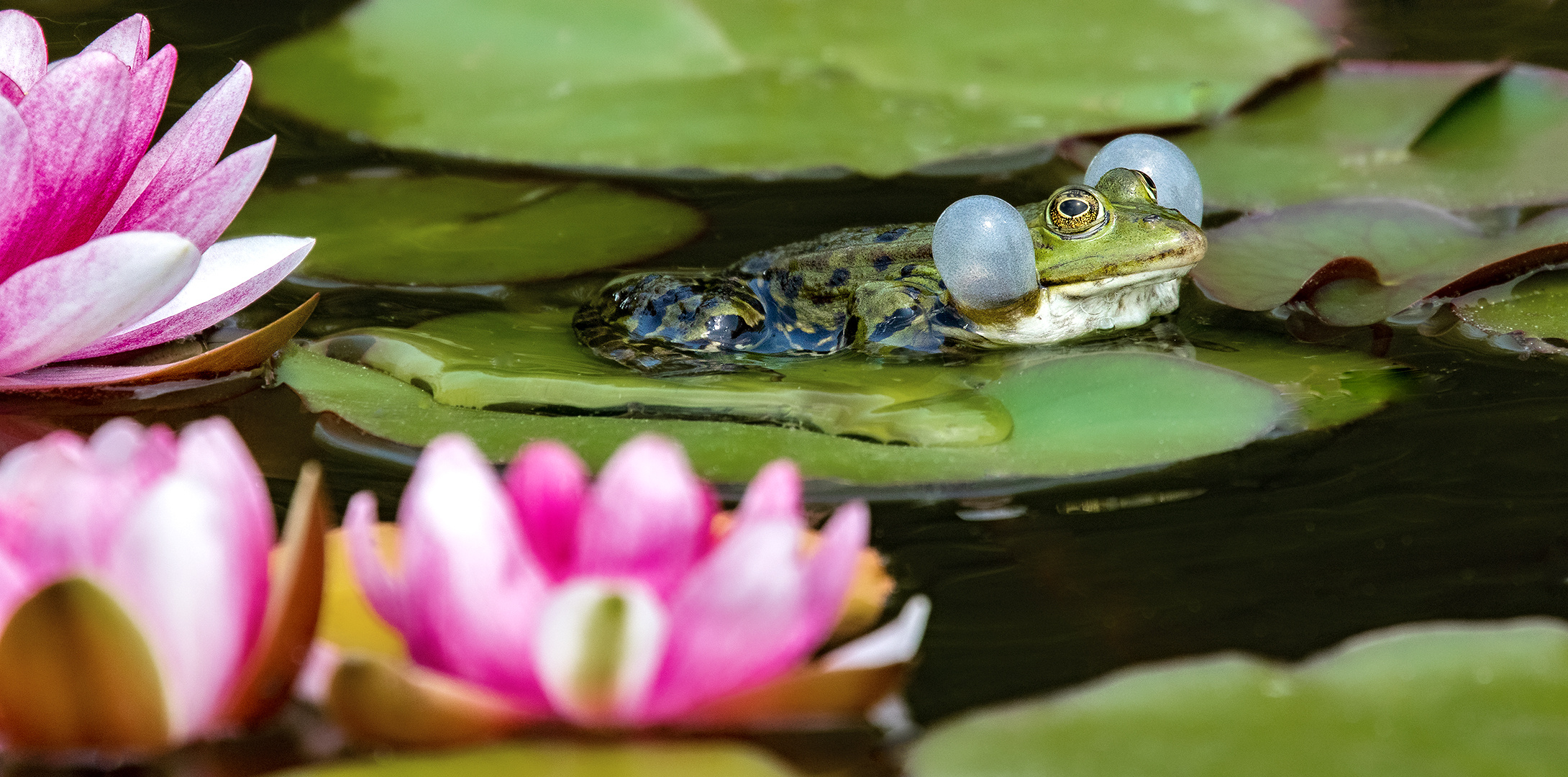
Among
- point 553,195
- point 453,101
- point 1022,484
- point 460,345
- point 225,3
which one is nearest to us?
point 1022,484

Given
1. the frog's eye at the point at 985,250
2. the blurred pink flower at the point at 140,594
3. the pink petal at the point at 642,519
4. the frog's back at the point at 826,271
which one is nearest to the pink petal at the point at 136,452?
the blurred pink flower at the point at 140,594

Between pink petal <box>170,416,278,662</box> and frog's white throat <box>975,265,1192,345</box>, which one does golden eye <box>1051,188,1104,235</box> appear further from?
pink petal <box>170,416,278,662</box>

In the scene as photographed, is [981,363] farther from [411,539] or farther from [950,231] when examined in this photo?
[411,539]

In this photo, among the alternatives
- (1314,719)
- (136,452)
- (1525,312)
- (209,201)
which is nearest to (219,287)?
(209,201)

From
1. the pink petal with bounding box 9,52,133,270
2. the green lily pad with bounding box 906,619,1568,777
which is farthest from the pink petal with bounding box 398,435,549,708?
the pink petal with bounding box 9,52,133,270

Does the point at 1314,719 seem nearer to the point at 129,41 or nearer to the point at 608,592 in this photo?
the point at 608,592

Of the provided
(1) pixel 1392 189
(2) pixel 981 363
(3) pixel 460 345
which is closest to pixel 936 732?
(2) pixel 981 363
